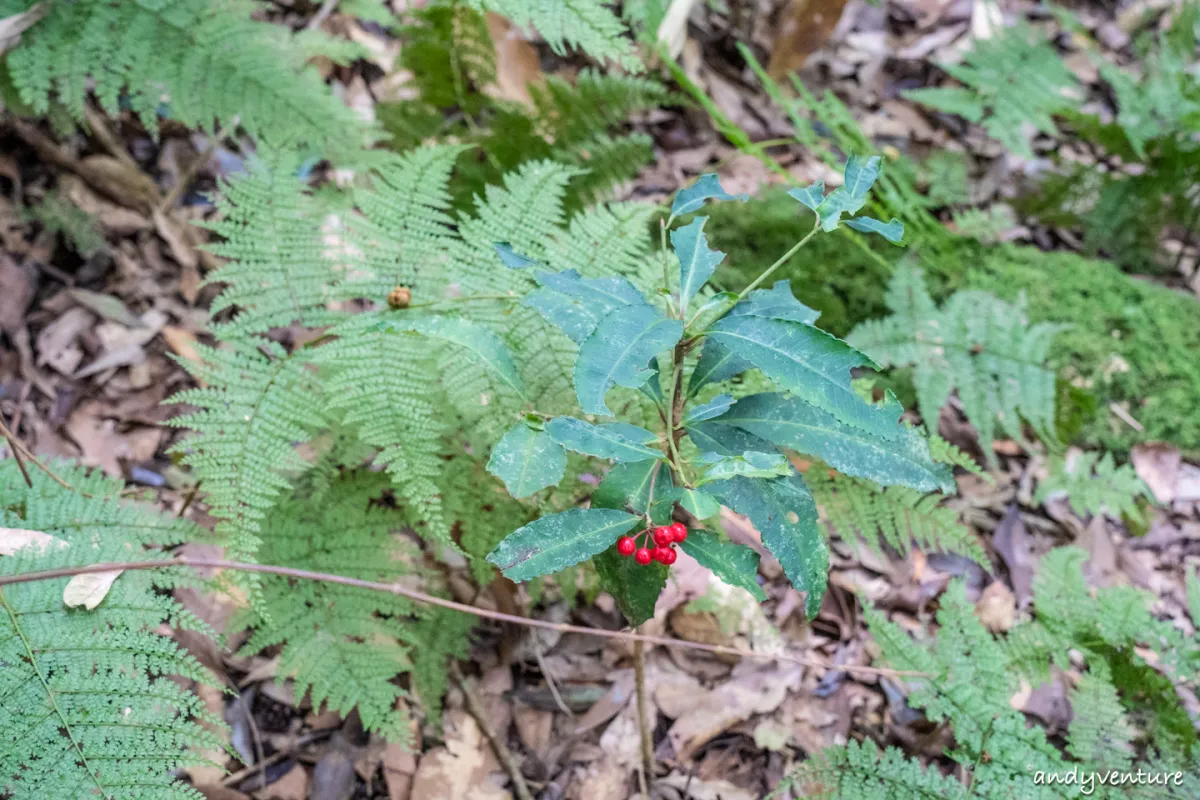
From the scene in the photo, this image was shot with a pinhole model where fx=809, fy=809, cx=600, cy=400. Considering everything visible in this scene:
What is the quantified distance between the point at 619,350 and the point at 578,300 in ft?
0.60

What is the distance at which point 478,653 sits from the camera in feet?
7.84

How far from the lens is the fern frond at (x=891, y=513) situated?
1917 mm

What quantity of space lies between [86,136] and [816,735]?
10.7 feet

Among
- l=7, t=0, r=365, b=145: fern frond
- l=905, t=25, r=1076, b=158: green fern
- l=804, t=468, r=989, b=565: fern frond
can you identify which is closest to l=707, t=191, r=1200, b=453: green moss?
l=905, t=25, r=1076, b=158: green fern

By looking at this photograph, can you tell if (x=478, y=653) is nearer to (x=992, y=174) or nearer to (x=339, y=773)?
(x=339, y=773)

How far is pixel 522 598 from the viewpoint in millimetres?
2346

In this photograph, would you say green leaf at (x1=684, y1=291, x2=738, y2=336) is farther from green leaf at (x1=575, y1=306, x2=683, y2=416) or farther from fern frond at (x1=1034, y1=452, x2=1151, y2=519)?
fern frond at (x1=1034, y1=452, x2=1151, y2=519)

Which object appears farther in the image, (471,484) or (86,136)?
(86,136)

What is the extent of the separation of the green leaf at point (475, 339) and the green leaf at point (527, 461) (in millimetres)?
138

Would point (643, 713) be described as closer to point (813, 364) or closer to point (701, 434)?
point (701, 434)

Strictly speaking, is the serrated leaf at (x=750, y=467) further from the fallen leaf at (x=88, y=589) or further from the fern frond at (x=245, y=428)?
the fallen leaf at (x=88, y=589)

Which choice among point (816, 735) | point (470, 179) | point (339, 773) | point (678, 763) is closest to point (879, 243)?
point (470, 179)

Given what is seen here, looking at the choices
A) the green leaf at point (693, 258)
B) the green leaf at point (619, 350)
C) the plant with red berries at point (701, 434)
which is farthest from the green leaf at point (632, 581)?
the green leaf at point (693, 258)

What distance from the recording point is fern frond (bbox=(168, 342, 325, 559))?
5.18ft
